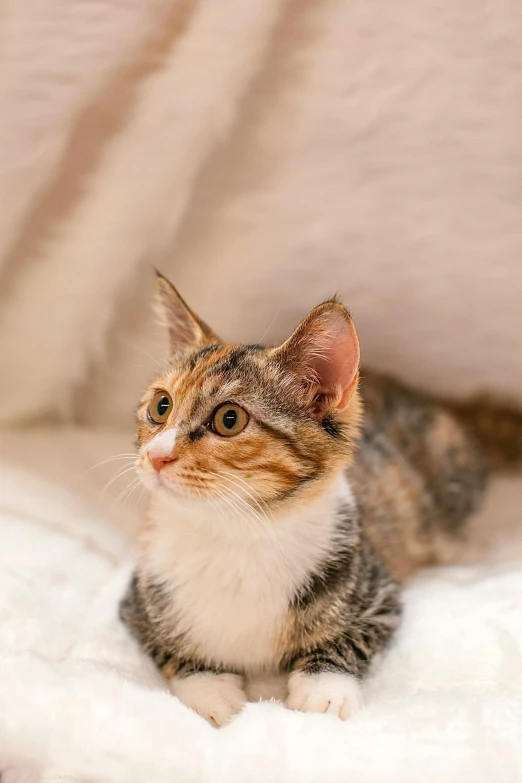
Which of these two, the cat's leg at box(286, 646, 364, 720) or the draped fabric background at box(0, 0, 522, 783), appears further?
the draped fabric background at box(0, 0, 522, 783)

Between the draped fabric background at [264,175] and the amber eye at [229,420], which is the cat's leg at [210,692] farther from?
the draped fabric background at [264,175]

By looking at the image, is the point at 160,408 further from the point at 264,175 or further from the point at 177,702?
the point at 264,175

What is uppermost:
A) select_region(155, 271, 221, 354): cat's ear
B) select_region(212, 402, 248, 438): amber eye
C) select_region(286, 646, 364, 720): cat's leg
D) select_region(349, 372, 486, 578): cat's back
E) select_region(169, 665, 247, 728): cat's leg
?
select_region(155, 271, 221, 354): cat's ear

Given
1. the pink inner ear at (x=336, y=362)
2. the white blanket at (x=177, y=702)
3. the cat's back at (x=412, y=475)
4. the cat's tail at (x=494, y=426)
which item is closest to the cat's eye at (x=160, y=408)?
the pink inner ear at (x=336, y=362)

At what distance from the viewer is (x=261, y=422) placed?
1.03 m

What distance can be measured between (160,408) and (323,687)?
48cm

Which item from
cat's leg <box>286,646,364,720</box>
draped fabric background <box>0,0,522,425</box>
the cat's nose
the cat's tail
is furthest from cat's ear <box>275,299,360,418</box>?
the cat's tail

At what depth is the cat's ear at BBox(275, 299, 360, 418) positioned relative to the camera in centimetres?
100

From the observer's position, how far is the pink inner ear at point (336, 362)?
3.28 feet

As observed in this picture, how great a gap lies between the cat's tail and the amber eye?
97 cm

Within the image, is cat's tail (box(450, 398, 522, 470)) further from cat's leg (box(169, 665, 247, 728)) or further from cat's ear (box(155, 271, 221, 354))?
cat's leg (box(169, 665, 247, 728))

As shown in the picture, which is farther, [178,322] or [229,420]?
[178,322]

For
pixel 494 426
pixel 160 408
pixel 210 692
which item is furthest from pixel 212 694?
pixel 494 426

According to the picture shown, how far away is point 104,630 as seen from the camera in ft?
3.87
